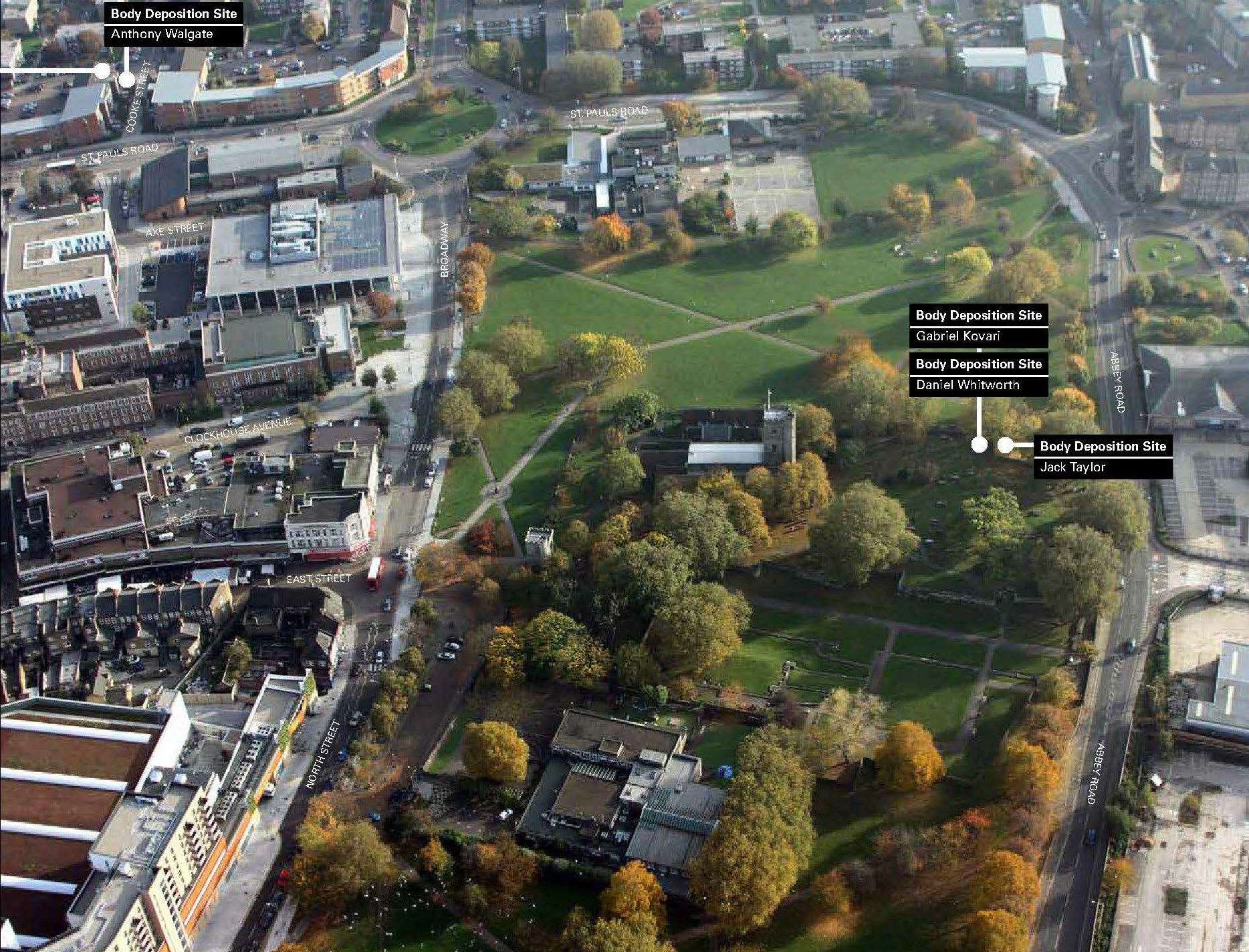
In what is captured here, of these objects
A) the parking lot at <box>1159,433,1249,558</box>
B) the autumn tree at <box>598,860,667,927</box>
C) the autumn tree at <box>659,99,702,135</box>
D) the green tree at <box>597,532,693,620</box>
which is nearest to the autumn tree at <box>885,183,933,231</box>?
the autumn tree at <box>659,99,702,135</box>

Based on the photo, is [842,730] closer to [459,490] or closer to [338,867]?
[338,867]

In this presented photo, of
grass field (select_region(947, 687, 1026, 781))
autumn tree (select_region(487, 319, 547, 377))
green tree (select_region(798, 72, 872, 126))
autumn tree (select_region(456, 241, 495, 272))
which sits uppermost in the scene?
green tree (select_region(798, 72, 872, 126))

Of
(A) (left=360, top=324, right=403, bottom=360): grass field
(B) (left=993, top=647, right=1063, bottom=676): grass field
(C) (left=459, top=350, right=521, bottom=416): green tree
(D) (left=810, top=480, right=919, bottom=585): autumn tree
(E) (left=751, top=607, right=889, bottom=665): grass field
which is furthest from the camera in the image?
(A) (left=360, top=324, right=403, bottom=360): grass field

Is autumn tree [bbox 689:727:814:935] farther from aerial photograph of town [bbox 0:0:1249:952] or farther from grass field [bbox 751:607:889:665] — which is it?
grass field [bbox 751:607:889:665]

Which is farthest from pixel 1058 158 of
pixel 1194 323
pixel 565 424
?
pixel 565 424

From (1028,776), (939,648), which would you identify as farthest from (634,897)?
(939,648)

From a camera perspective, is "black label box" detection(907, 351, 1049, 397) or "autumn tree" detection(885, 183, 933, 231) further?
"autumn tree" detection(885, 183, 933, 231)

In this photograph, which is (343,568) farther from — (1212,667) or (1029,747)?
(1212,667)
